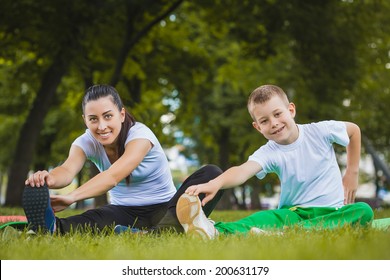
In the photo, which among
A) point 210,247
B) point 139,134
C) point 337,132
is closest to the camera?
point 210,247

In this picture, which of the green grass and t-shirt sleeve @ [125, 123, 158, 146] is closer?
the green grass

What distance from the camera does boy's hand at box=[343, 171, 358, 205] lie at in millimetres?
5262

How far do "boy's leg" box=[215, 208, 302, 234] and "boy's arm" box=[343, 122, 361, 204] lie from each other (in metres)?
0.84

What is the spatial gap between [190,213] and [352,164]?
6.75ft

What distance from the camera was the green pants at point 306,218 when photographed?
14.2ft

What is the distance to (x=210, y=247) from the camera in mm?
3312

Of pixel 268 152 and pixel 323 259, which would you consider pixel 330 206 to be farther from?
pixel 323 259

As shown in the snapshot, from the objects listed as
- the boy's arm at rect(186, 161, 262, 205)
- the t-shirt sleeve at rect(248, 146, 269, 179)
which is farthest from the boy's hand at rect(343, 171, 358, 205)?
the boy's arm at rect(186, 161, 262, 205)

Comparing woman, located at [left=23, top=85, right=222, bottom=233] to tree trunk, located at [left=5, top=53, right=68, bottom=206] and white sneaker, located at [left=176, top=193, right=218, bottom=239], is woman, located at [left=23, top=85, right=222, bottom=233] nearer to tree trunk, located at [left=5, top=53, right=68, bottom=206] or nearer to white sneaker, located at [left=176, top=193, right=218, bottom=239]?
white sneaker, located at [left=176, top=193, right=218, bottom=239]

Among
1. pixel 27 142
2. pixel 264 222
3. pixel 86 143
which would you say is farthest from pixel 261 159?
pixel 27 142

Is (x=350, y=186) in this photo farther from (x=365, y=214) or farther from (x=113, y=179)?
(x=113, y=179)

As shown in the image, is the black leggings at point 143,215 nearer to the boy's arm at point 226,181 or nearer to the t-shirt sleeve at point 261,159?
the boy's arm at point 226,181

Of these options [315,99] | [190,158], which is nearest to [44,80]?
[315,99]

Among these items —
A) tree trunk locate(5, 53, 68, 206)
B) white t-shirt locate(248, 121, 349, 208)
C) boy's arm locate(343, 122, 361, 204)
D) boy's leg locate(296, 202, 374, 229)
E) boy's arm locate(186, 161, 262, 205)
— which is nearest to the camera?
boy's arm locate(186, 161, 262, 205)
